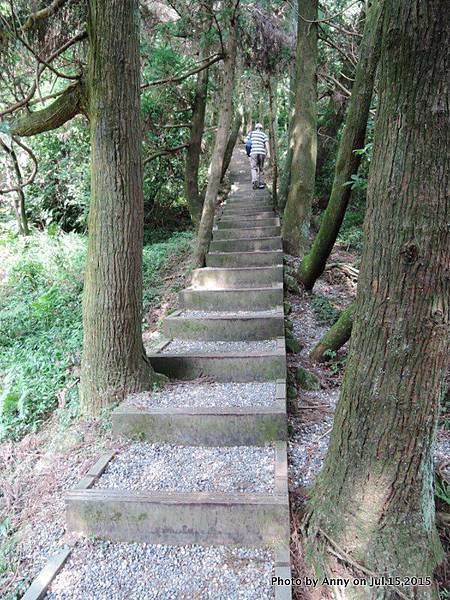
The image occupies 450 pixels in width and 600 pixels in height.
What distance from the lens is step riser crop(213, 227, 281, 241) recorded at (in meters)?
7.16

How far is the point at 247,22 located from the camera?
681cm

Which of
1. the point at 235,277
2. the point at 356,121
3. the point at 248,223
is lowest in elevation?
the point at 235,277

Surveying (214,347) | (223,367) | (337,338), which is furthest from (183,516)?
(337,338)

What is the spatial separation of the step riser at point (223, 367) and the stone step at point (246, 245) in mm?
3023

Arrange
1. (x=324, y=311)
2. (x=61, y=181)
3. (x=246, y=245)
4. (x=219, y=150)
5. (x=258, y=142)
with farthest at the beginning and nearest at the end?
(x=258, y=142), (x=61, y=181), (x=246, y=245), (x=219, y=150), (x=324, y=311)

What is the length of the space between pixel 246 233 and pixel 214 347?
132 inches

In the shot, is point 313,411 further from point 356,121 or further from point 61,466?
point 356,121

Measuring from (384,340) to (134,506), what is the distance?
176 cm

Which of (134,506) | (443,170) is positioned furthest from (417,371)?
(134,506)

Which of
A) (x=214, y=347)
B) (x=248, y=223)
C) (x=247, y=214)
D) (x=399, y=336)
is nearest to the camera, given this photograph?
(x=399, y=336)

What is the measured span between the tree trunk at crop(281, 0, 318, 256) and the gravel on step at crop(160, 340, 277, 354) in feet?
9.81

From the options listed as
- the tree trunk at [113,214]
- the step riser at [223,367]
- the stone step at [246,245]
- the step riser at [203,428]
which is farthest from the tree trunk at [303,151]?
the step riser at [203,428]

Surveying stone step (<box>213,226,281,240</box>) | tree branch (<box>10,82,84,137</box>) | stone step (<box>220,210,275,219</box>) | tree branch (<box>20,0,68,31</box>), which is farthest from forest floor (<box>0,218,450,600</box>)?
stone step (<box>220,210,275,219</box>)

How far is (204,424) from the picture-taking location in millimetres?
3072
